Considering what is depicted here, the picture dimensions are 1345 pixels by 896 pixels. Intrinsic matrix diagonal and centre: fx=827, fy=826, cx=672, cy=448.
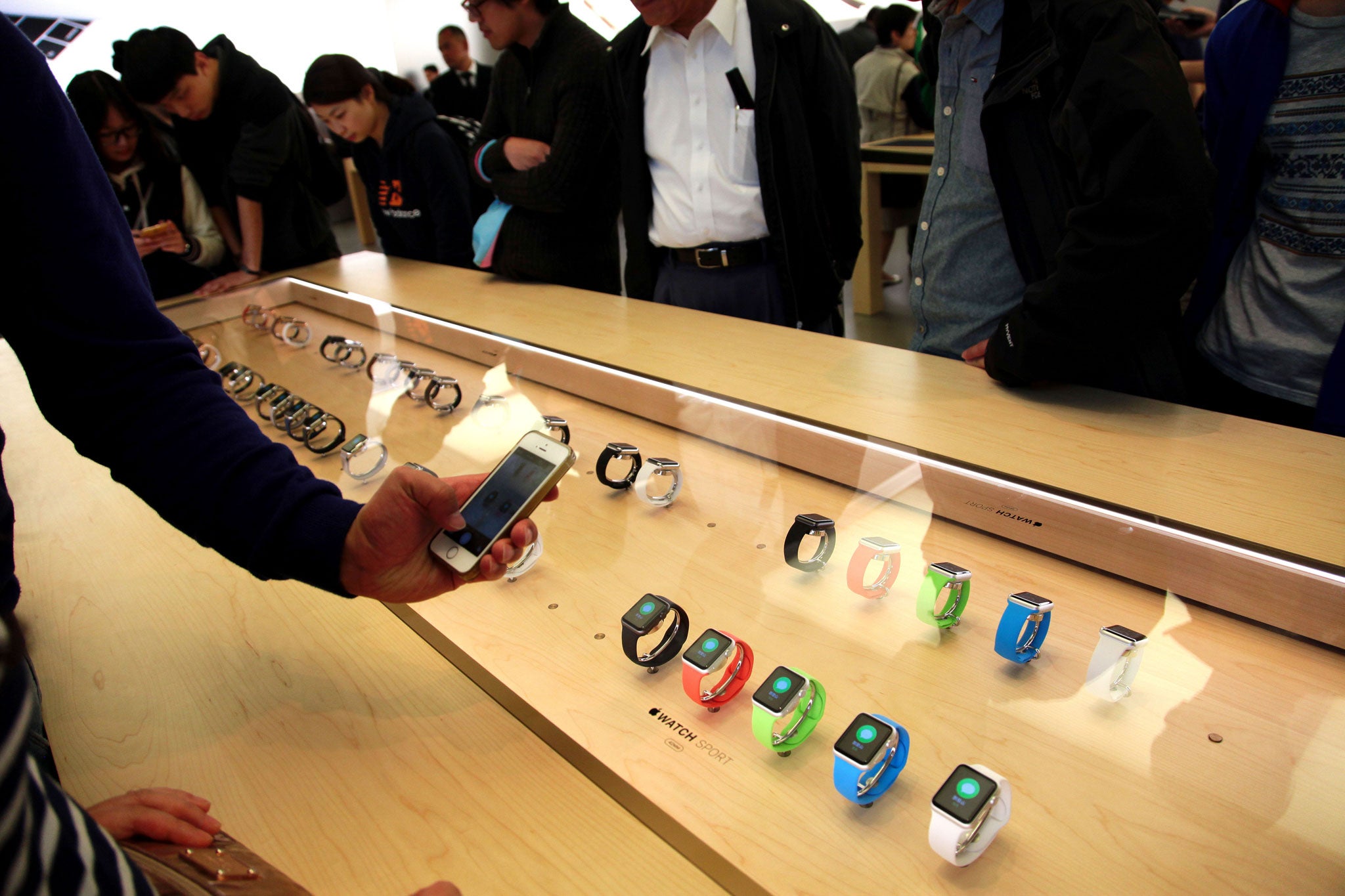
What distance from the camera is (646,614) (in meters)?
0.84

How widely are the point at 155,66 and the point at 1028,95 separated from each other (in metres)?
2.49

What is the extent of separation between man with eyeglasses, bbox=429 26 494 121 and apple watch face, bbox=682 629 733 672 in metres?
5.15

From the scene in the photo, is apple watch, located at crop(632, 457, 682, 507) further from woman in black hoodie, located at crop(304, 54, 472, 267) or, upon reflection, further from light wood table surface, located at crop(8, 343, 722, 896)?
woman in black hoodie, located at crop(304, 54, 472, 267)

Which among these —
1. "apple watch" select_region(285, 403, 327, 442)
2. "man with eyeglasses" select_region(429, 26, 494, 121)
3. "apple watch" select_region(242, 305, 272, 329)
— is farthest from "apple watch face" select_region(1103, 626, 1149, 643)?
"man with eyeglasses" select_region(429, 26, 494, 121)

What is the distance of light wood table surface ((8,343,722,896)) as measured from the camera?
0.70m

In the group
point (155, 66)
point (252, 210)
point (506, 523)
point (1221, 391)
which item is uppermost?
point (155, 66)

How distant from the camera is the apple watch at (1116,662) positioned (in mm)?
741

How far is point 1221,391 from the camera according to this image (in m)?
1.40

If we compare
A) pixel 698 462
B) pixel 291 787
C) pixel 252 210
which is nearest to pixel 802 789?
pixel 291 787

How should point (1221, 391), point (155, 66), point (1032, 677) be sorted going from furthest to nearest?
point (155, 66) → point (1221, 391) → point (1032, 677)

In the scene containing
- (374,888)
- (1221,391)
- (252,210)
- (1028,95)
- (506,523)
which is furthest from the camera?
(252,210)

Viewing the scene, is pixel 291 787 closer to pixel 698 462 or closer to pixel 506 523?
pixel 506 523

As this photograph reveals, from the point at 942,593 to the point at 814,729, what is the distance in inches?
7.9

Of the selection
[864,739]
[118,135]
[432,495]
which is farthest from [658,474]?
[118,135]
